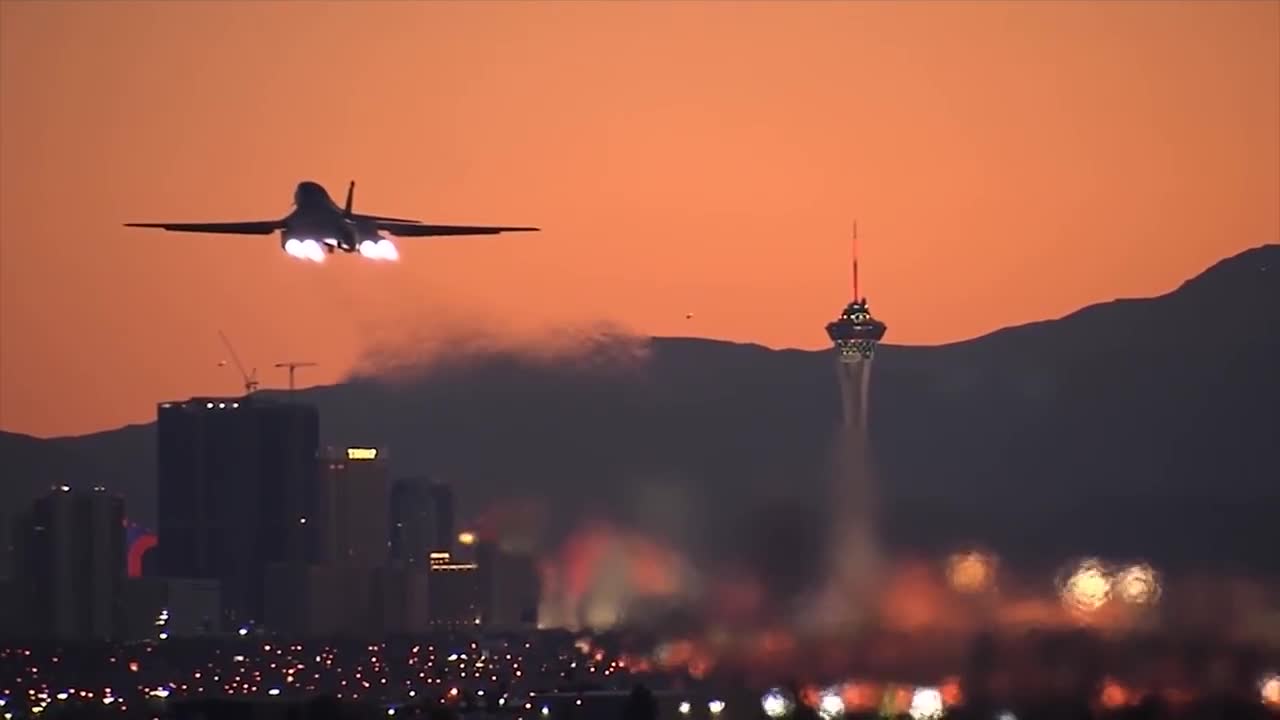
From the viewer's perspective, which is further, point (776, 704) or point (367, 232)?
point (776, 704)

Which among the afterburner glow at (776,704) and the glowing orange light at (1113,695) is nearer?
the glowing orange light at (1113,695)

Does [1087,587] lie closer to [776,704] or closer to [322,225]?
[776,704]

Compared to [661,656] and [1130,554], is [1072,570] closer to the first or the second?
[1130,554]

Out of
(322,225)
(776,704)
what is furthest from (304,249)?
(776,704)

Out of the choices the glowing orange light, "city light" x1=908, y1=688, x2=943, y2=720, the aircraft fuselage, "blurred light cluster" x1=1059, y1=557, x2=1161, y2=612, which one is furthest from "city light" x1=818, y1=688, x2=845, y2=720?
the aircraft fuselage

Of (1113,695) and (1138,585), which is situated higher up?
(1138,585)

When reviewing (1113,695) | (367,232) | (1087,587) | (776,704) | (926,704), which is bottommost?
(776,704)

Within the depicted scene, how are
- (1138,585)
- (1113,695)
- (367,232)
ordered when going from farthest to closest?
(367,232) → (1138,585) → (1113,695)

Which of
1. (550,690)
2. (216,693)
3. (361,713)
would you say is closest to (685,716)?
(361,713)

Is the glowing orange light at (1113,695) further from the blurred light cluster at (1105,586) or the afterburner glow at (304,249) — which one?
the afterburner glow at (304,249)

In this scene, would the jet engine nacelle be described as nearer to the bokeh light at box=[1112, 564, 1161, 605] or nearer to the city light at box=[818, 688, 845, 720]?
the city light at box=[818, 688, 845, 720]

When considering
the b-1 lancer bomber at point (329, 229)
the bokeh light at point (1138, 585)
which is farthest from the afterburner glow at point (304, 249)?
the bokeh light at point (1138, 585)
